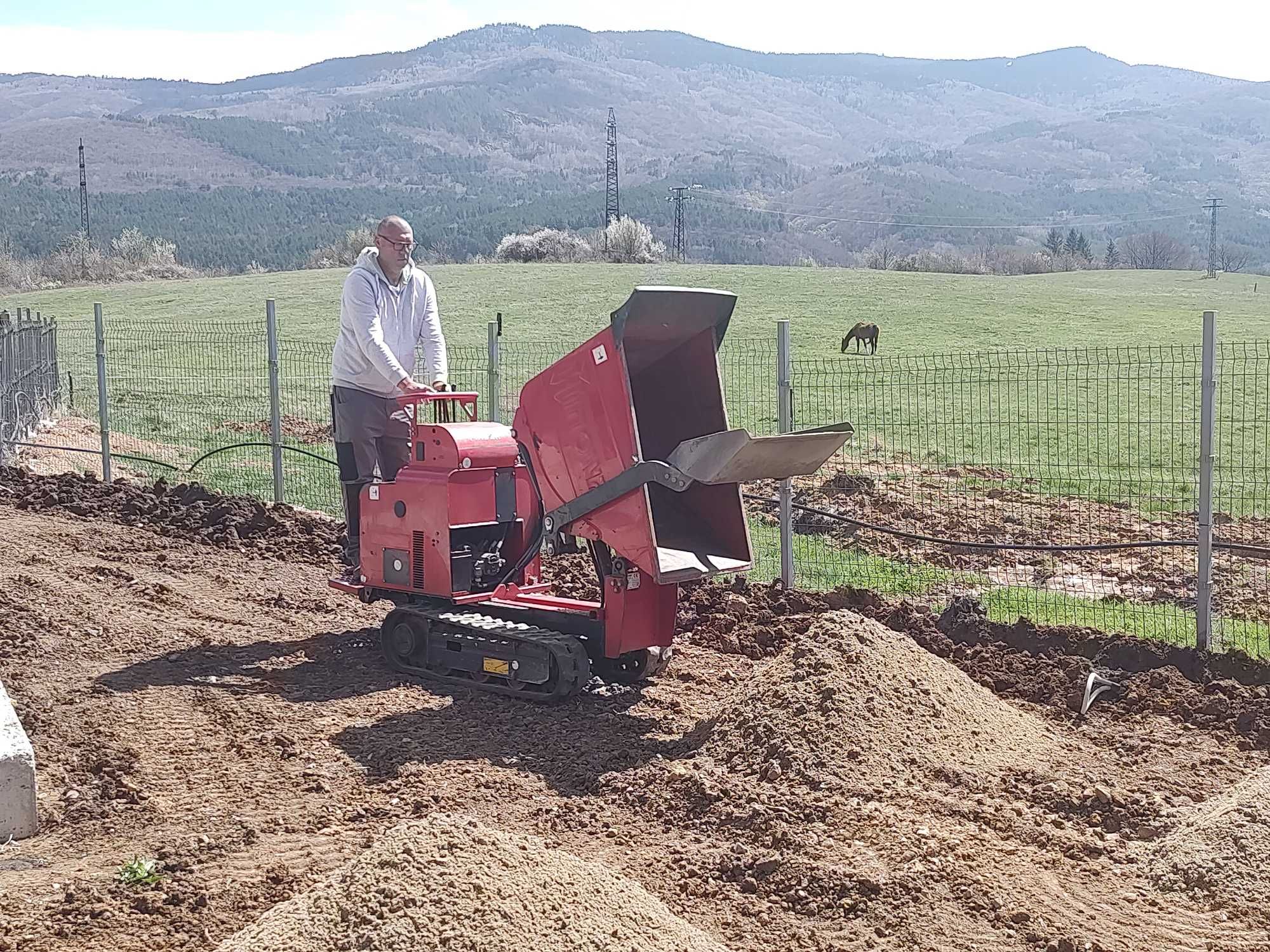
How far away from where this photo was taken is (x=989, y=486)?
13914 mm

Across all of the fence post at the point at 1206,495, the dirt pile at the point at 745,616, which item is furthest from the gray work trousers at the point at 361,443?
the fence post at the point at 1206,495

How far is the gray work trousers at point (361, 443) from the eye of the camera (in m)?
8.59

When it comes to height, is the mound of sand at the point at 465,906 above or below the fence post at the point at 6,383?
below

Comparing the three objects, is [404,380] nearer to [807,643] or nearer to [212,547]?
[807,643]

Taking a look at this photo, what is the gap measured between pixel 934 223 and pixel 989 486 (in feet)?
562

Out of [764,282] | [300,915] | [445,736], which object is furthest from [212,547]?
[764,282]

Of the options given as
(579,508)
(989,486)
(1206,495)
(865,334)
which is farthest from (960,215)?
(579,508)

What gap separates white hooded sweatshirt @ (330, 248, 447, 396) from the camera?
832 cm

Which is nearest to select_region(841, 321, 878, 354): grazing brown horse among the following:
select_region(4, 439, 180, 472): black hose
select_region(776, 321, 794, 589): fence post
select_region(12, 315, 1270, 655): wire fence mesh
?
select_region(12, 315, 1270, 655): wire fence mesh

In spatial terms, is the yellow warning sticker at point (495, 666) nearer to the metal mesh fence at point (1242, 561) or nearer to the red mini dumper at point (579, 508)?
the red mini dumper at point (579, 508)

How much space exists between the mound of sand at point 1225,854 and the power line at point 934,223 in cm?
16829

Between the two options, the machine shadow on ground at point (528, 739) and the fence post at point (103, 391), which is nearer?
the machine shadow on ground at point (528, 739)

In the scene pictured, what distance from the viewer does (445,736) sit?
22.6 ft

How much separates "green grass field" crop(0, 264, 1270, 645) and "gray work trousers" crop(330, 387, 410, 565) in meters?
3.51
